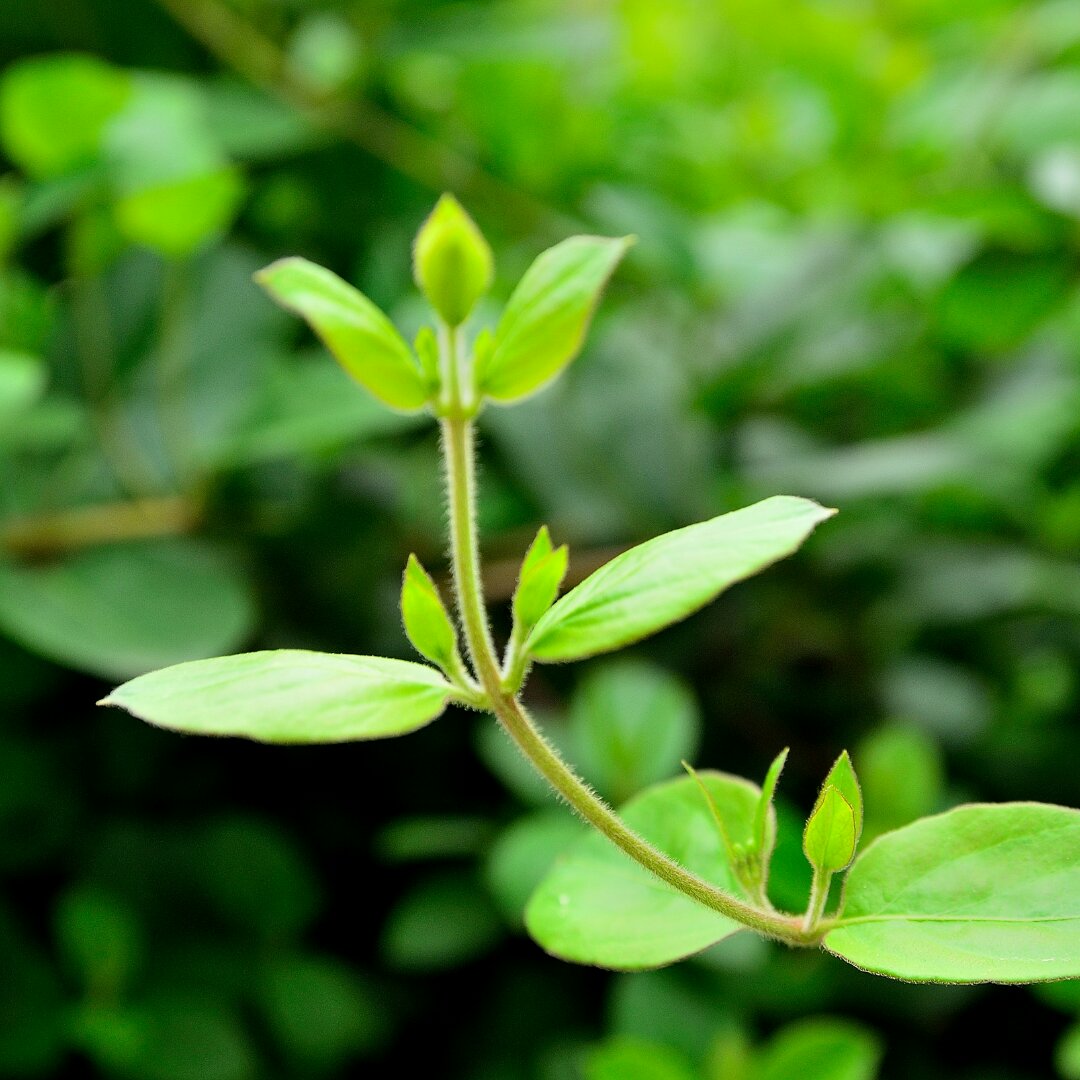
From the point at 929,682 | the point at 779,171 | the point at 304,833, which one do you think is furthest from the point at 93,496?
the point at 779,171

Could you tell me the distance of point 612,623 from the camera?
0.22 m

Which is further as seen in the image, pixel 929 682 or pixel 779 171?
pixel 779 171

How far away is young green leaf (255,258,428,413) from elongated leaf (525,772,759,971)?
0.41 feet

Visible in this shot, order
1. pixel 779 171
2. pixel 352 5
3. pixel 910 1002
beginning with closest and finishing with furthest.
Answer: pixel 910 1002
pixel 352 5
pixel 779 171

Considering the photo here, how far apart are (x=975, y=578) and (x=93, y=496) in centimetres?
54

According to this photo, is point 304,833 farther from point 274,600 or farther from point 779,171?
point 779,171

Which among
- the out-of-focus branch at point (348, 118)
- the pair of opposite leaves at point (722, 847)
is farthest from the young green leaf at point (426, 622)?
the out-of-focus branch at point (348, 118)

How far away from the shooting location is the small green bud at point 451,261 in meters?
0.24

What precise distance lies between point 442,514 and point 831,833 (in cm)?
50

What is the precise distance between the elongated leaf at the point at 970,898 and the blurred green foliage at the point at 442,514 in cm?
23

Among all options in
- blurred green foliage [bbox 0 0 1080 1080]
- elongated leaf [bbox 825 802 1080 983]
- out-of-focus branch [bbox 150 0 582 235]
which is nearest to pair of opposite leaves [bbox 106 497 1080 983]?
elongated leaf [bbox 825 802 1080 983]

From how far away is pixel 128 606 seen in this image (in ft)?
1.99

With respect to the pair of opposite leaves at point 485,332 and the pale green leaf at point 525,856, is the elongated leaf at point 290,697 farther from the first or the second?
the pale green leaf at point 525,856

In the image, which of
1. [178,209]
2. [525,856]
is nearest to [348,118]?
[178,209]
